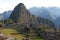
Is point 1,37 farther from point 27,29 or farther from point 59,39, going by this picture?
point 27,29

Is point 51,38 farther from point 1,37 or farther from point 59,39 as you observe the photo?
point 1,37

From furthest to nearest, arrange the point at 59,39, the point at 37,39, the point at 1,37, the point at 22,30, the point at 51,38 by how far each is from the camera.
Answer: the point at 22,30 → the point at 37,39 → the point at 59,39 → the point at 51,38 → the point at 1,37

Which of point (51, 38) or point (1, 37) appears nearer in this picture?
point (1, 37)

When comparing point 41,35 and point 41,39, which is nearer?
point 41,39

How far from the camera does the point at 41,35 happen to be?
105625mm

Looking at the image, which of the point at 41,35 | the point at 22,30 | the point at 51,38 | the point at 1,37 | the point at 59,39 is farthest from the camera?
the point at 22,30

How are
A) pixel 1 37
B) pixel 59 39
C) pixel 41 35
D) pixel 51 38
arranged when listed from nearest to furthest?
pixel 1 37, pixel 51 38, pixel 59 39, pixel 41 35

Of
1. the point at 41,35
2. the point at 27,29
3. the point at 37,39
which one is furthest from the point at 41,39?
the point at 27,29

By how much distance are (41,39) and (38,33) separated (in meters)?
15.2

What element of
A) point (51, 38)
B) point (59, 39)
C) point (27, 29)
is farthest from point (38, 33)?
point (51, 38)

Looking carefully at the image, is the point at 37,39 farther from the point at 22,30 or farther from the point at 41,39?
the point at 22,30

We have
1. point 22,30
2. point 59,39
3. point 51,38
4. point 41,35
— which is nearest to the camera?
point 51,38

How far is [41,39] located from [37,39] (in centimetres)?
187

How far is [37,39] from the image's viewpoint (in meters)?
94.5
